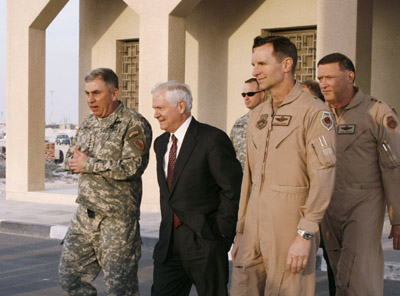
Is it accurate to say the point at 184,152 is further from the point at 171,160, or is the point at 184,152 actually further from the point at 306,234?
the point at 306,234

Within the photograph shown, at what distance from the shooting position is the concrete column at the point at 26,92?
511 inches

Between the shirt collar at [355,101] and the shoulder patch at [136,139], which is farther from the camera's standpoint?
the shoulder patch at [136,139]

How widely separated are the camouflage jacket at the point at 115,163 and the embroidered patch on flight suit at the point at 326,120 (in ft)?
5.50

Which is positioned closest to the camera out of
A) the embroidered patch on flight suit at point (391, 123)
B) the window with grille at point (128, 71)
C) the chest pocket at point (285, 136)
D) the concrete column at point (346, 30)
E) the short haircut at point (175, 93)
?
the chest pocket at point (285, 136)

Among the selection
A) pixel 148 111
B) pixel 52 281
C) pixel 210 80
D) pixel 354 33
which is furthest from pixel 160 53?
pixel 52 281

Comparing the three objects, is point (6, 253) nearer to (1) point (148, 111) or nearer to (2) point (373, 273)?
(1) point (148, 111)

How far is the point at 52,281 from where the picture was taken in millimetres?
7012

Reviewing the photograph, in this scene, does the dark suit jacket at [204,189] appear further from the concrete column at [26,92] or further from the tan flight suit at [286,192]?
the concrete column at [26,92]

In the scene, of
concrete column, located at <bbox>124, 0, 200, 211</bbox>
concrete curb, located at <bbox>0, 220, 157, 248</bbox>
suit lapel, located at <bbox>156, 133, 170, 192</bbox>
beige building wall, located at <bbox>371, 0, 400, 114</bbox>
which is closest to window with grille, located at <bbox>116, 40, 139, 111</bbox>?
concrete column, located at <bbox>124, 0, 200, 211</bbox>

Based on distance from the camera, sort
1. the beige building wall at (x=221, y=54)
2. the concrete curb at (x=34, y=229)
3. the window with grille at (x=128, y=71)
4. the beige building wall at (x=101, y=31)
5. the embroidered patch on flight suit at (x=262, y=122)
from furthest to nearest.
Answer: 1. the beige building wall at (x=101, y=31)
2. the window with grille at (x=128, y=71)
3. the beige building wall at (x=221, y=54)
4. the concrete curb at (x=34, y=229)
5. the embroidered patch on flight suit at (x=262, y=122)

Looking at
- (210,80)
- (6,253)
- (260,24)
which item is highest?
(260,24)

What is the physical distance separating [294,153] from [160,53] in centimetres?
787

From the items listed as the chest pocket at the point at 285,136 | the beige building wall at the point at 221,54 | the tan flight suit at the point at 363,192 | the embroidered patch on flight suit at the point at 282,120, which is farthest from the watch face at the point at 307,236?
the beige building wall at the point at 221,54

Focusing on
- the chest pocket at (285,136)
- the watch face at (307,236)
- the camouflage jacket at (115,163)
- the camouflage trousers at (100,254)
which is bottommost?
the camouflage trousers at (100,254)
